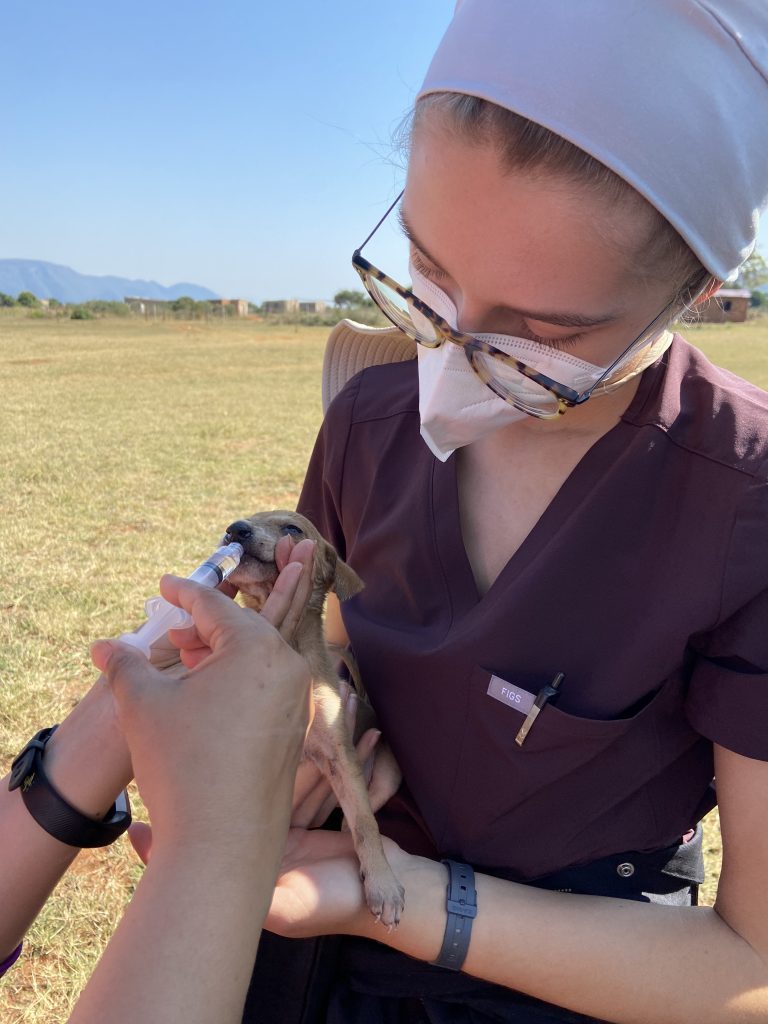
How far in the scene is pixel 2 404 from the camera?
15016 millimetres

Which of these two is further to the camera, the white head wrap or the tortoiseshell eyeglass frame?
the tortoiseshell eyeglass frame

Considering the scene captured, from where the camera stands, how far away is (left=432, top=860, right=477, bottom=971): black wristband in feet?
5.65

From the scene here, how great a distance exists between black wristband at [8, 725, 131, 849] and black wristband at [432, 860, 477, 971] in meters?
0.81

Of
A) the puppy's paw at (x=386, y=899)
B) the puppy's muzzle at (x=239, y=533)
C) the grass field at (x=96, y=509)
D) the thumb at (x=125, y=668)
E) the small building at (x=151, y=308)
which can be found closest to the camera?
the thumb at (x=125, y=668)

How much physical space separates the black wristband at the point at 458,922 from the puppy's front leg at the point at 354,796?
0.38ft

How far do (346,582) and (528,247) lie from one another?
3.71ft

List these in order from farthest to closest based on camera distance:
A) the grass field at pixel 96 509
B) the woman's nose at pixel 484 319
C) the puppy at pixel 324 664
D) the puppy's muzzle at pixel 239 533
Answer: the grass field at pixel 96 509 < the puppy's muzzle at pixel 239 533 < the puppy at pixel 324 664 < the woman's nose at pixel 484 319

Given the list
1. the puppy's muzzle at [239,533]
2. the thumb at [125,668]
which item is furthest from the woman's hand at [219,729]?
the puppy's muzzle at [239,533]

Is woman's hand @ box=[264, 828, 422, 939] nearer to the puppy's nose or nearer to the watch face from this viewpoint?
the watch face

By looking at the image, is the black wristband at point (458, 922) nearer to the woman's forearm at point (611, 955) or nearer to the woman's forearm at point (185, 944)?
the woman's forearm at point (611, 955)

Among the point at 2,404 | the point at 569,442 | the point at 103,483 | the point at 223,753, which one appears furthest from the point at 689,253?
the point at 2,404

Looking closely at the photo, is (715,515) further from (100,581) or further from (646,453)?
(100,581)

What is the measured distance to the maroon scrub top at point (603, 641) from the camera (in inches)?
60.7

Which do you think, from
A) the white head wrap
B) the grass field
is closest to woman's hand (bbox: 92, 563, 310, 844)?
the white head wrap
